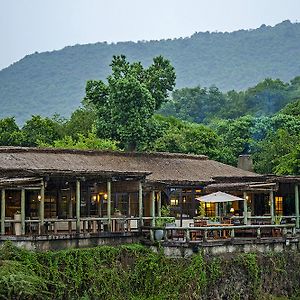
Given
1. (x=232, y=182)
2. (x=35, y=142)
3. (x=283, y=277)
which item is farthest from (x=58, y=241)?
(x=35, y=142)

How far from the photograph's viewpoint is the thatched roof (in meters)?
30.6

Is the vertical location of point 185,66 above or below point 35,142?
above

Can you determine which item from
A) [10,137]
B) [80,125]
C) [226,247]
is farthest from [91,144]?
[226,247]

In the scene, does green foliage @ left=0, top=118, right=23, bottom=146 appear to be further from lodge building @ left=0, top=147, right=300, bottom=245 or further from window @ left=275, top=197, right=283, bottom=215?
window @ left=275, top=197, right=283, bottom=215

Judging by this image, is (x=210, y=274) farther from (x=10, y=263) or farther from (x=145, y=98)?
(x=145, y=98)

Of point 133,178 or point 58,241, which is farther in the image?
point 133,178

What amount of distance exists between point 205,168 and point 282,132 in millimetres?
17155

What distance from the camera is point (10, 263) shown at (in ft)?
76.9

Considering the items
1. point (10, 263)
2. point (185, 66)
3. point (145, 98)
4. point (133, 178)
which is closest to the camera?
point (10, 263)

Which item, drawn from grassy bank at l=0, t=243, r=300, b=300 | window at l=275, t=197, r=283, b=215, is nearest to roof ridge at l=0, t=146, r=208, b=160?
window at l=275, t=197, r=283, b=215

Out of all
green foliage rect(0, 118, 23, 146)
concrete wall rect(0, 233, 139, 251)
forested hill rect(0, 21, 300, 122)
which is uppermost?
forested hill rect(0, 21, 300, 122)

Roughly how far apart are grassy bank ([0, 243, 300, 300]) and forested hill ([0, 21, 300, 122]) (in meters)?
124

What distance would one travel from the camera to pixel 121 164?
117 feet

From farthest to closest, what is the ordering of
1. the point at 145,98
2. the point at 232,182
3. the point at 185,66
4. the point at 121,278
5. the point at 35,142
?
the point at 185,66 → the point at 35,142 → the point at 145,98 → the point at 232,182 → the point at 121,278
